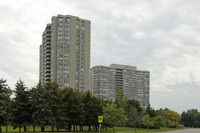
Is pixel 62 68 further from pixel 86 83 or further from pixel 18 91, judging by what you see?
pixel 18 91

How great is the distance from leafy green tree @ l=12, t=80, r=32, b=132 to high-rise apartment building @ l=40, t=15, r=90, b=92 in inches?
2768

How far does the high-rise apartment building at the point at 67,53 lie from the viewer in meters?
122

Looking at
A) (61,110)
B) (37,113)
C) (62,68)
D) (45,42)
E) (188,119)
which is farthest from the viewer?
(188,119)

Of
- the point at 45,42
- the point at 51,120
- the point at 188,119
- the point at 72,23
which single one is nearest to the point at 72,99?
the point at 51,120

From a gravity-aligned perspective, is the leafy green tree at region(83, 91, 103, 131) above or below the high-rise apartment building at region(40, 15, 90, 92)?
below

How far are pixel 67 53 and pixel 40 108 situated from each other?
77.3m

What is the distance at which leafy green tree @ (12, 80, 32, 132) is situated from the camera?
47.9 m

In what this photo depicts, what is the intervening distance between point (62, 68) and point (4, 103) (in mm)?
82177

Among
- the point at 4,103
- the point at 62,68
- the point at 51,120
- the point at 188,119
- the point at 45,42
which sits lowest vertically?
the point at 188,119

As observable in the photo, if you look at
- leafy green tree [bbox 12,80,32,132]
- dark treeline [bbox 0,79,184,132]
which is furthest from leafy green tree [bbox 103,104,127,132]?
leafy green tree [bbox 12,80,32,132]

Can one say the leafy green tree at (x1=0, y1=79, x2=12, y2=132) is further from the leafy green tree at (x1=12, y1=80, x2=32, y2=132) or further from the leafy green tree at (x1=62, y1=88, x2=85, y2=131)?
the leafy green tree at (x1=62, y1=88, x2=85, y2=131)

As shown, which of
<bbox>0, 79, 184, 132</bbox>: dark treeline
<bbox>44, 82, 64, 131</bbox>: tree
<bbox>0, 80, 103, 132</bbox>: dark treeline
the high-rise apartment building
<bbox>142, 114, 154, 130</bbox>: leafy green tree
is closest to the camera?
<bbox>0, 80, 103, 132</bbox>: dark treeline

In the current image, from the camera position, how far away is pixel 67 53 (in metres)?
124

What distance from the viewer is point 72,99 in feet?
191
